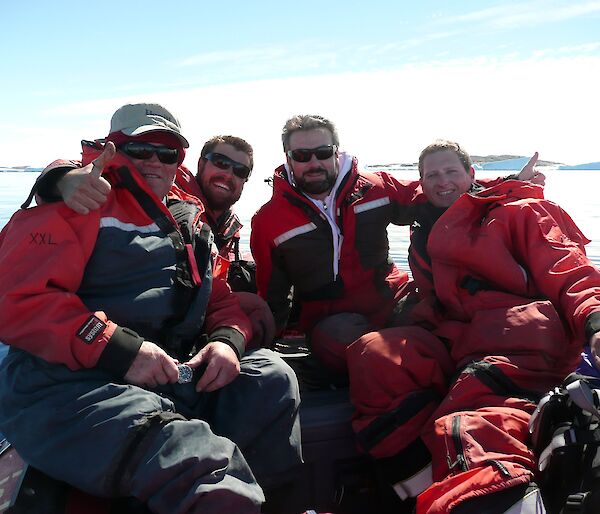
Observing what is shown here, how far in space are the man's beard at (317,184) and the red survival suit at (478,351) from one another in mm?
906

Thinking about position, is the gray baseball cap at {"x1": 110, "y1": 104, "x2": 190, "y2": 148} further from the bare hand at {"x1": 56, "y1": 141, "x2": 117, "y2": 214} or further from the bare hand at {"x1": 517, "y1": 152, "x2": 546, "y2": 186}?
the bare hand at {"x1": 517, "y1": 152, "x2": 546, "y2": 186}

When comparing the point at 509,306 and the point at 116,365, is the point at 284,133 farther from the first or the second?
the point at 116,365

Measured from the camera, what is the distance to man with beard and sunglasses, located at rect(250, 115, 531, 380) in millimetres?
3482

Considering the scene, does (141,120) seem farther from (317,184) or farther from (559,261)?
(559,261)

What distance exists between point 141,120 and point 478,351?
1772 mm

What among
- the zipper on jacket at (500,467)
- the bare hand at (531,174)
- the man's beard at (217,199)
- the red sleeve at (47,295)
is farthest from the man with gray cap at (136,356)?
the bare hand at (531,174)

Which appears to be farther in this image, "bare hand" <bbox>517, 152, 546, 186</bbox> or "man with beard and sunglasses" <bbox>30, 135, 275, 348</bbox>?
"man with beard and sunglasses" <bbox>30, 135, 275, 348</bbox>

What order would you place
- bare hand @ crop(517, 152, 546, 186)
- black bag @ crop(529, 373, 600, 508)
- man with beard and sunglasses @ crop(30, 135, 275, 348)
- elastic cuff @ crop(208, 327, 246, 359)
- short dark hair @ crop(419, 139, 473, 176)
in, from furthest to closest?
man with beard and sunglasses @ crop(30, 135, 275, 348) < short dark hair @ crop(419, 139, 473, 176) < bare hand @ crop(517, 152, 546, 186) < elastic cuff @ crop(208, 327, 246, 359) < black bag @ crop(529, 373, 600, 508)

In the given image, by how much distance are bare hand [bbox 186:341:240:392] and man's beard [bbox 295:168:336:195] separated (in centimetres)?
154

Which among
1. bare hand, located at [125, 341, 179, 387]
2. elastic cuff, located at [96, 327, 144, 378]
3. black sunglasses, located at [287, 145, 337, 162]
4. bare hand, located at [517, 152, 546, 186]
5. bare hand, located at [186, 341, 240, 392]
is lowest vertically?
bare hand, located at [186, 341, 240, 392]

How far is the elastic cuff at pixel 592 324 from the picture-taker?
2.07m

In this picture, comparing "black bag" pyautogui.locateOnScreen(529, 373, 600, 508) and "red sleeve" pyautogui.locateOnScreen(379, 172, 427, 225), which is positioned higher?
"red sleeve" pyautogui.locateOnScreen(379, 172, 427, 225)

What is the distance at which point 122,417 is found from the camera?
1825mm

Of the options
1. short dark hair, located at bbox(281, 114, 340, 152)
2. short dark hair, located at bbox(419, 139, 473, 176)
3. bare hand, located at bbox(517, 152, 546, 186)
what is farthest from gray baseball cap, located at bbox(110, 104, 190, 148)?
bare hand, located at bbox(517, 152, 546, 186)
